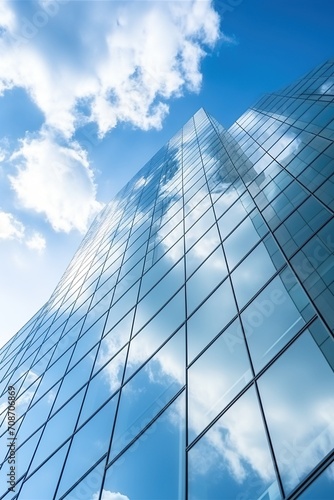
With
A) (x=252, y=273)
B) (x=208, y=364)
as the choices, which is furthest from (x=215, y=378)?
(x=252, y=273)

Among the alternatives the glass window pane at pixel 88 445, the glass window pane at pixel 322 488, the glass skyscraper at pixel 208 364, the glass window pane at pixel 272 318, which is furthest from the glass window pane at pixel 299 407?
the glass window pane at pixel 88 445

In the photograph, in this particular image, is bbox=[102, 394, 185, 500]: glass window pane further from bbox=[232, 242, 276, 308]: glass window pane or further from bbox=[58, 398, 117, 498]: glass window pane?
bbox=[232, 242, 276, 308]: glass window pane

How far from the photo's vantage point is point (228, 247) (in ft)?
32.6

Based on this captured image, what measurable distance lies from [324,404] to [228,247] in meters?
5.85

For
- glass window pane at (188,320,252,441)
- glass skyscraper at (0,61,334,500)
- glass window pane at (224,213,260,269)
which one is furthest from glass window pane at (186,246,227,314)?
glass window pane at (188,320,252,441)

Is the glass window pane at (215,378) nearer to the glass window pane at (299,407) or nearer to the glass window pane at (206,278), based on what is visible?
the glass window pane at (299,407)

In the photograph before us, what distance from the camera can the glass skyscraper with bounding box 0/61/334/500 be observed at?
474 centimetres

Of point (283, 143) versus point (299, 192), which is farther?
point (283, 143)

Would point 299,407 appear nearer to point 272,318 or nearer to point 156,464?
point 272,318

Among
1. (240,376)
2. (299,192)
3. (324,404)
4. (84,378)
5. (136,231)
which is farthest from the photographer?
(136,231)

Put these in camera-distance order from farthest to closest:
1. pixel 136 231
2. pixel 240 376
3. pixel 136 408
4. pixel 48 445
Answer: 1. pixel 136 231
2. pixel 48 445
3. pixel 136 408
4. pixel 240 376

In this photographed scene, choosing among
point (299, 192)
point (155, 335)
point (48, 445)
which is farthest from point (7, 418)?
point (299, 192)

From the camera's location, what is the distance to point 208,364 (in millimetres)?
6695

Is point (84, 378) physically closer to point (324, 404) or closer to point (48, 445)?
point (48, 445)
